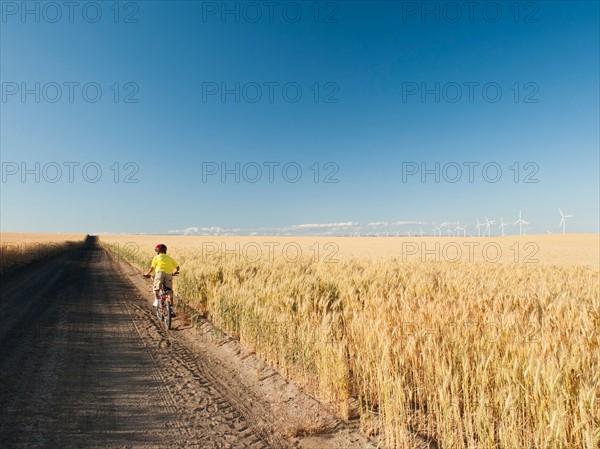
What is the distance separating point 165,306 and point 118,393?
4.60 m

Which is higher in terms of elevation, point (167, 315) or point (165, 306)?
point (165, 306)

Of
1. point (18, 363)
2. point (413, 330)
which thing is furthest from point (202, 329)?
point (413, 330)

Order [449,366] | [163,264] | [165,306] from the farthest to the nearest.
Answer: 1. [163,264]
2. [165,306]
3. [449,366]

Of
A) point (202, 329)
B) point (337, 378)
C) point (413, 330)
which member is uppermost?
point (413, 330)

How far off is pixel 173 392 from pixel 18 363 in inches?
139

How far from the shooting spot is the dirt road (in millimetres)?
3955

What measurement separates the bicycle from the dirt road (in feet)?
1.01

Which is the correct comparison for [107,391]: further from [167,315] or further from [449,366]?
[449,366]

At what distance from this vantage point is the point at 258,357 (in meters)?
6.48

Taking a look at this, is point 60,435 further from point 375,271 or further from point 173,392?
point 375,271

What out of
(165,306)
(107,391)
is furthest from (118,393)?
(165,306)

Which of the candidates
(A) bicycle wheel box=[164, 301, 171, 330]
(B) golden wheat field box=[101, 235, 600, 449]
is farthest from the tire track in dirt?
(B) golden wheat field box=[101, 235, 600, 449]

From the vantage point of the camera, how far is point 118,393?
5074 mm

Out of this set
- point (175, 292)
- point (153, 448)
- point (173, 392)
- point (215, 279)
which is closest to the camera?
point (153, 448)
